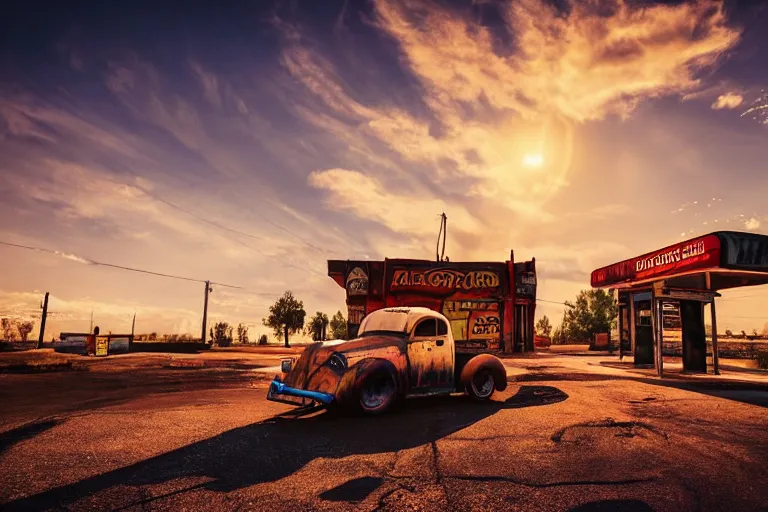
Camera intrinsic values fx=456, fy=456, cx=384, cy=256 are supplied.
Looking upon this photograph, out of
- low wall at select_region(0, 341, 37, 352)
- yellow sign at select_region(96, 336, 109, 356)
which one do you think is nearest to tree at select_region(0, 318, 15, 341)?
low wall at select_region(0, 341, 37, 352)

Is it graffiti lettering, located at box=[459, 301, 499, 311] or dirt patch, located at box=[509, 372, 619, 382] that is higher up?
graffiti lettering, located at box=[459, 301, 499, 311]

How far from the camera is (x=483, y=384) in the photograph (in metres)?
9.45

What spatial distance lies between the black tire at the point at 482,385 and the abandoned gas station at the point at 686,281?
26.2ft

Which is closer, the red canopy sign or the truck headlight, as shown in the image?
the truck headlight

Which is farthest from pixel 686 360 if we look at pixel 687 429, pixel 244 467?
pixel 244 467

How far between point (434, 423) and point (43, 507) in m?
5.00

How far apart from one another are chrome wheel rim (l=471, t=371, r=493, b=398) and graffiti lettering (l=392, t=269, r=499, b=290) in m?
18.9

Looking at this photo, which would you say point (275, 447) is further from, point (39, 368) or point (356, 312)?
point (356, 312)

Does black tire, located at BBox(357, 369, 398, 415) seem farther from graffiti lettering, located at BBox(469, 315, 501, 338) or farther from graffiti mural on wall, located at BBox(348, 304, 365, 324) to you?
graffiti mural on wall, located at BBox(348, 304, 365, 324)

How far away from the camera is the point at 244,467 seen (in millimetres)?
4930

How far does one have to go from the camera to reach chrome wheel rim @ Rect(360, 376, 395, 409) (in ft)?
25.0

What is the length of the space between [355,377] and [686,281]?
706 inches

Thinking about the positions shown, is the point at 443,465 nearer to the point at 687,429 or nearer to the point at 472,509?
the point at 472,509

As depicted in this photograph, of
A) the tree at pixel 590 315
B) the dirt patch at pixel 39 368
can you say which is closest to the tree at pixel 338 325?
the tree at pixel 590 315
